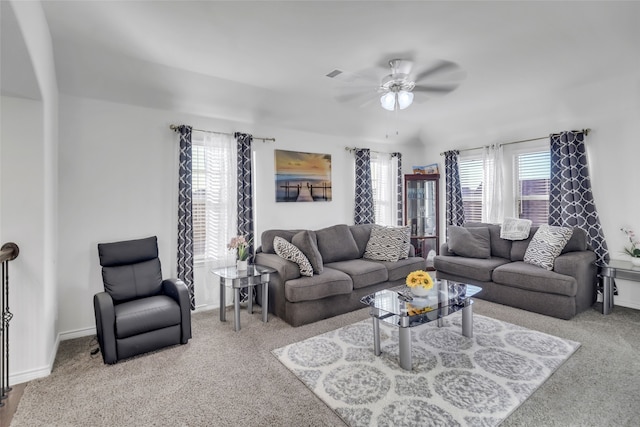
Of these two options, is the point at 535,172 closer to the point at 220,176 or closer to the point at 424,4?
the point at 424,4

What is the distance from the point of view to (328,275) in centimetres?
375

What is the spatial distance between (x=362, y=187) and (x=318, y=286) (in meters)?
2.52

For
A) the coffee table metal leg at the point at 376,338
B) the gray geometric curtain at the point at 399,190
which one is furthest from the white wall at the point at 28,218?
the gray geometric curtain at the point at 399,190

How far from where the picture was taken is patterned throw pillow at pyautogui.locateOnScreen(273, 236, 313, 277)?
12.1 feet

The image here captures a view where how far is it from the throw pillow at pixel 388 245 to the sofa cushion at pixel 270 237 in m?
1.25

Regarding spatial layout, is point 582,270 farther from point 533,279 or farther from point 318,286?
point 318,286

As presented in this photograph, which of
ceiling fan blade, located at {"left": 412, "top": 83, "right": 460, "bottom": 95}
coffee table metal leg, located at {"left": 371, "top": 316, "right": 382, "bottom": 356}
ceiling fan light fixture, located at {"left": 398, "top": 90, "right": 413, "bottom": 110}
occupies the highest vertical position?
ceiling fan blade, located at {"left": 412, "top": 83, "right": 460, "bottom": 95}

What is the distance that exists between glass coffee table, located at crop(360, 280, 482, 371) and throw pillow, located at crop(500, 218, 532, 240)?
1.72m

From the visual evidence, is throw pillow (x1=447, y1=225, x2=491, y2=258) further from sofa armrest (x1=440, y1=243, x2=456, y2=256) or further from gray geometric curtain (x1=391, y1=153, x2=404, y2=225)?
gray geometric curtain (x1=391, y1=153, x2=404, y2=225)

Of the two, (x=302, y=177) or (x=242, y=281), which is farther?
(x=302, y=177)

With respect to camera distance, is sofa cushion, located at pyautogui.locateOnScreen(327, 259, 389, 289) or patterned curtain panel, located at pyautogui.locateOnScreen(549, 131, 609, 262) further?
patterned curtain panel, located at pyautogui.locateOnScreen(549, 131, 609, 262)

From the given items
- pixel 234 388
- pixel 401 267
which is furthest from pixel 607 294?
pixel 234 388

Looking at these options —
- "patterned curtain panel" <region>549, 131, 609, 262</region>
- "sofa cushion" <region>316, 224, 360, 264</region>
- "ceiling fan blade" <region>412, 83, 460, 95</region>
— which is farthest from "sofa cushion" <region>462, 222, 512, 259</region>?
"ceiling fan blade" <region>412, 83, 460, 95</region>

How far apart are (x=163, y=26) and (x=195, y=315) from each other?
10.3 ft
